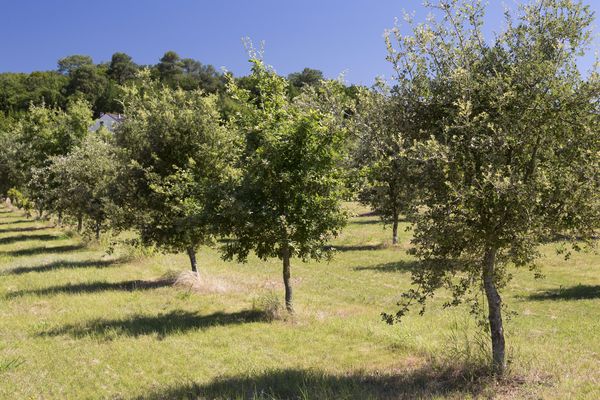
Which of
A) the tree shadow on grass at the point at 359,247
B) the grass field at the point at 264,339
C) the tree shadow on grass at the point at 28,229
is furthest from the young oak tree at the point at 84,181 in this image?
the tree shadow on grass at the point at 359,247

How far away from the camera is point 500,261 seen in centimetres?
1120

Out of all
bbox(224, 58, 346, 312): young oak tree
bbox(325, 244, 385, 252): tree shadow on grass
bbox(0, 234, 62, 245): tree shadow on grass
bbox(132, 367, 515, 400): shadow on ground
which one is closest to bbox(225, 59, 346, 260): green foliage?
bbox(224, 58, 346, 312): young oak tree

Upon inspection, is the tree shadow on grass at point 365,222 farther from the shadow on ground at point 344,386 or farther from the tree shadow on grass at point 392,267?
the shadow on ground at point 344,386

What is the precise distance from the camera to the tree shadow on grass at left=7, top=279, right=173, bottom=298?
22875mm

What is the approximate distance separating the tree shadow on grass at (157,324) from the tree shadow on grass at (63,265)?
13.5 metres

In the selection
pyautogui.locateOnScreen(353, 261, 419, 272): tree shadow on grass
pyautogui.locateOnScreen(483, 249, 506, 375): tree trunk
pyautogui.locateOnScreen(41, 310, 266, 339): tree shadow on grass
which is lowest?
pyautogui.locateOnScreen(41, 310, 266, 339): tree shadow on grass

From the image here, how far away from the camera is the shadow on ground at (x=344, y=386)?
1013cm

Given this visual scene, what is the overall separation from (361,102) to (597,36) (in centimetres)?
500

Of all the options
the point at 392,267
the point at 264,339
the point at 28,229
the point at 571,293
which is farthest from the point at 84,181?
the point at 571,293

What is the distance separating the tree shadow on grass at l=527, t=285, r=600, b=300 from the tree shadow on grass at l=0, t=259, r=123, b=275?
24.8 m

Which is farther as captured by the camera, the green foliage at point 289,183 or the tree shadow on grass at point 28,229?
the tree shadow on grass at point 28,229

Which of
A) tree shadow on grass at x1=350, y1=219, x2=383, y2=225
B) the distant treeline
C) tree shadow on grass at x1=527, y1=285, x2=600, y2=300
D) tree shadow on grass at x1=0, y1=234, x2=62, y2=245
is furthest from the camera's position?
the distant treeline

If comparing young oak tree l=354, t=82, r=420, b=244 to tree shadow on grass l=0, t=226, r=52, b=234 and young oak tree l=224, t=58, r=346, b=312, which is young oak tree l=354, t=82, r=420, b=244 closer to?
young oak tree l=224, t=58, r=346, b=312

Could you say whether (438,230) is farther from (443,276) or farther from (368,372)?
(368,372)
